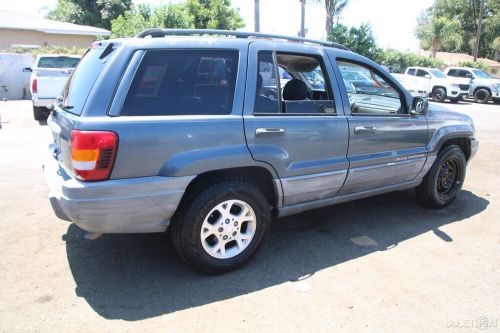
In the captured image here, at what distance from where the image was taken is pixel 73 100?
3232 millimetres

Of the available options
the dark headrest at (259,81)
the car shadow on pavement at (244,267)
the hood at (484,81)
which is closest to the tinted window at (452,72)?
the hood at (484,81)

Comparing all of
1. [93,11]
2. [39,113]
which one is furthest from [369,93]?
[93,11]

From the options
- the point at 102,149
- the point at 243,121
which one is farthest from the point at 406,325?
the point at 102,149

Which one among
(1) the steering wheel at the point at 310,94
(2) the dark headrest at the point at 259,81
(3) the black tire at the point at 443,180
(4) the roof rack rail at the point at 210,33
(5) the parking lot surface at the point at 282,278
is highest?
(4) the roof rack rail at the point at 210,33

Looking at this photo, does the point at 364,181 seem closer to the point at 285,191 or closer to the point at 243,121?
the point at 285,191

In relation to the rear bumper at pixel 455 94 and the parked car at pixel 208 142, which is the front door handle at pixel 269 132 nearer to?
the parked car at pixel 208 142

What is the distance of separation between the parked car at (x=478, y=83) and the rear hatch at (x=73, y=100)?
21044 mm

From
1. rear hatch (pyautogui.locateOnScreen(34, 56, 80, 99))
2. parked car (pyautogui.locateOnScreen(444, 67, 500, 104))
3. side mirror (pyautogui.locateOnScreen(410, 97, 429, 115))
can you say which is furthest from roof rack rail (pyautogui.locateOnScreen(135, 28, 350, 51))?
parked car (pyautogui.locateOnScreen(444, 67, 500, 104))

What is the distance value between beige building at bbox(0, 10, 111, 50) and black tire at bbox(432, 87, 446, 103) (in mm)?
19543

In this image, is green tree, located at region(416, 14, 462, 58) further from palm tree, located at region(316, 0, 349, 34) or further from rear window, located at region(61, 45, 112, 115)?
rear window, located at region(61, 45, 112, 115)

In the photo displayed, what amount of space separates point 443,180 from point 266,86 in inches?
111

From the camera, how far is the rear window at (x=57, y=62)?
40.2ft

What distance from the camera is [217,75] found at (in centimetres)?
322

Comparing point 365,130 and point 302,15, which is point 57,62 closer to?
point 365,130
